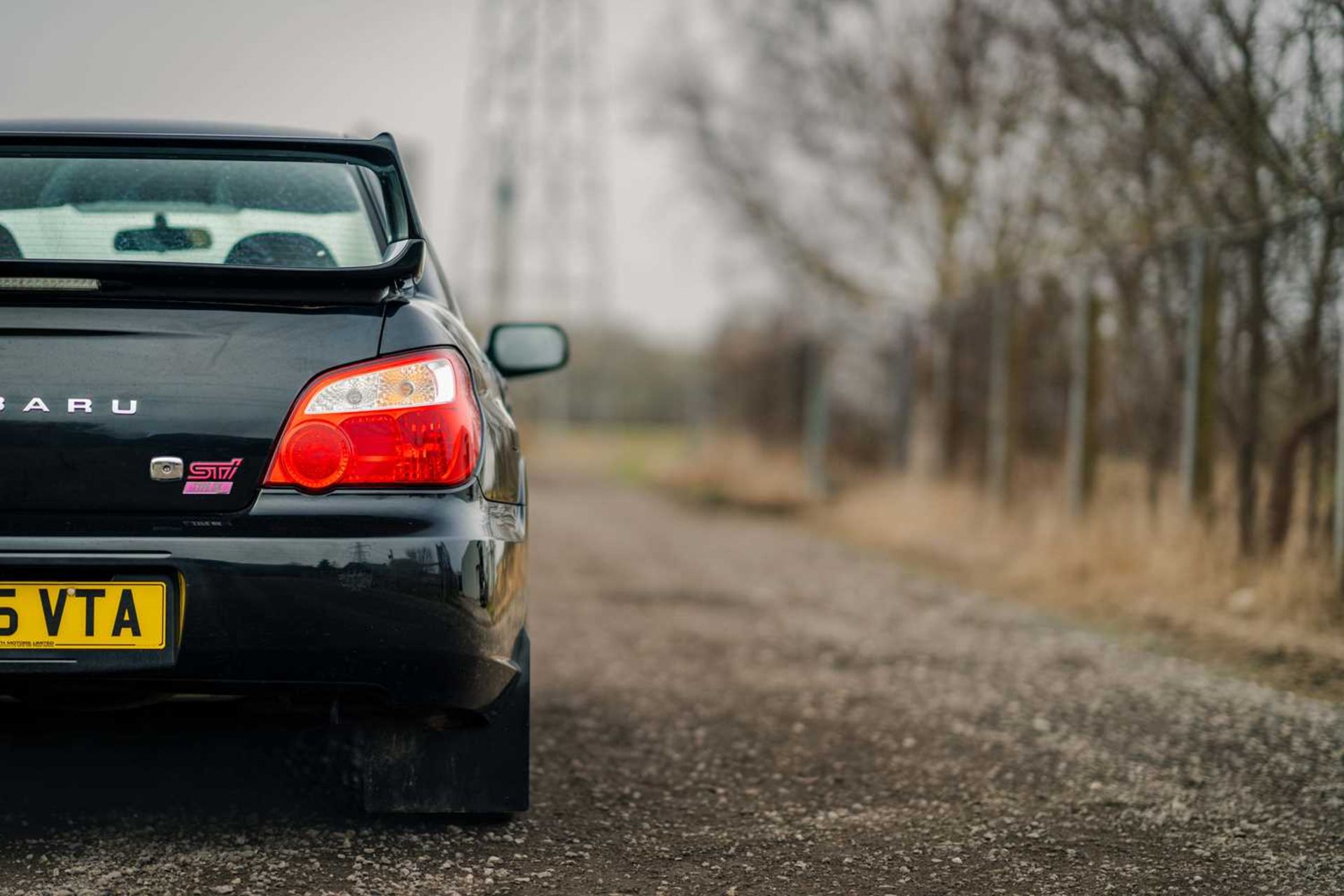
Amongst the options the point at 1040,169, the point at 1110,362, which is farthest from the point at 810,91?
the point at 1110,362

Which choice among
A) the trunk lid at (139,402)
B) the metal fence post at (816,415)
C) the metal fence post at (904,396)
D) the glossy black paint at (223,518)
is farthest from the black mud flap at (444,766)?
the metal fence post at (816,415)

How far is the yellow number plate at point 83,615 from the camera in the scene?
2.56m

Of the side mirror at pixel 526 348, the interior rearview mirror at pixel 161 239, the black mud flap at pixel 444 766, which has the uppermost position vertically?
the interior rearview mirror at pixel 161 239

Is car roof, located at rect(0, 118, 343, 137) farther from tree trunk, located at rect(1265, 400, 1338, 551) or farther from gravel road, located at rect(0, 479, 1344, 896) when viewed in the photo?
tree trunk, located at rect(1265, 400, 1338, 551)

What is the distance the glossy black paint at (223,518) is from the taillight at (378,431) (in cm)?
3

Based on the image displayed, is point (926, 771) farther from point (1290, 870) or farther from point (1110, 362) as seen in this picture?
point (1110, 362)

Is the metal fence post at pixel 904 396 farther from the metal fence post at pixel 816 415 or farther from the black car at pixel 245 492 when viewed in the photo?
the black car at pixel 245 492

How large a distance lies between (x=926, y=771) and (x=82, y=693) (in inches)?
91.5

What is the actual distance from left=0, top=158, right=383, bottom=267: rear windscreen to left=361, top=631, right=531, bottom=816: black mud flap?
106 centimetres

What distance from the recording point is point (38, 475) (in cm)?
260

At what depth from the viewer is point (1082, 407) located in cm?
968

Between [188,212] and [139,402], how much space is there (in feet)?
2.26

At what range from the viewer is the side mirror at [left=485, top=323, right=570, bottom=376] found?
13.4ft

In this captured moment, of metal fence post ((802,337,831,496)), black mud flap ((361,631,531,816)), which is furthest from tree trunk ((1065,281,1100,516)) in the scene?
black mud flap ((361,631,531,816))
